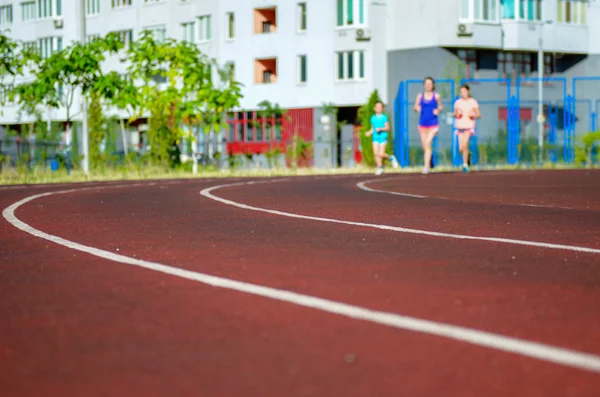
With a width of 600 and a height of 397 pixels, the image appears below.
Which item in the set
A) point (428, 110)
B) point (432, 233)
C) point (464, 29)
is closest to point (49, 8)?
point (464, 29)

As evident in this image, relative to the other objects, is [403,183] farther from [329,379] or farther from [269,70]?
[269,70]

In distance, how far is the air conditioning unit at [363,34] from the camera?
6081cm

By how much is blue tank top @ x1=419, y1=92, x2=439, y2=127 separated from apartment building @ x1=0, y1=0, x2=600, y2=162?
97.9 feet

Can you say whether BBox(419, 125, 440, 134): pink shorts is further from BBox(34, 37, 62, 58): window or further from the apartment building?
BBox(34, 37, 62, 58): window

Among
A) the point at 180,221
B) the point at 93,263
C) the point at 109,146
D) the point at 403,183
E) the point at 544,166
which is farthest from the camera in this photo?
the point at 109,146

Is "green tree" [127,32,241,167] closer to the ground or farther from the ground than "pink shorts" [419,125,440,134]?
farther from the ground

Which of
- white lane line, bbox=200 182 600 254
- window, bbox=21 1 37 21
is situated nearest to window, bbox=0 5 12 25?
window, bbox=21 1 37 21

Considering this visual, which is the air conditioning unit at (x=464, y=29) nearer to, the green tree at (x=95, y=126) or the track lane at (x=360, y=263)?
the green tree at (x=95, y=126)

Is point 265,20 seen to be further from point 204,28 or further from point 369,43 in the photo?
point 369,43

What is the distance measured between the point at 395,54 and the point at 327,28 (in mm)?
4192

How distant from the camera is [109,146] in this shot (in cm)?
4944

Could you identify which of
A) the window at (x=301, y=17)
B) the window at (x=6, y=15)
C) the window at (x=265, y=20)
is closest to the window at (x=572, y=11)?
the window at (x=301, y=17)

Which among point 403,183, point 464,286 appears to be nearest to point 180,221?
point 464,286

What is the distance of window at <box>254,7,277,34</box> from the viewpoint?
66875 millimetres
